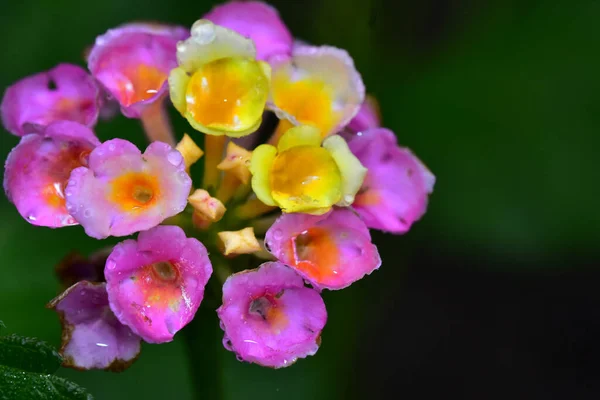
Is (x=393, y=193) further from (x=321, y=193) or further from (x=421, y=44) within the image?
(x=421, y=44)

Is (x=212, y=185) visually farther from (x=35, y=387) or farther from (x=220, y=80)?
(x=35, y=387)

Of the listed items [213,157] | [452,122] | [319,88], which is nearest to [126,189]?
[213,157]

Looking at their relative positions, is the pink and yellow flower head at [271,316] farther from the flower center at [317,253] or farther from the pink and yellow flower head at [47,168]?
the pink and yellow flower head at [47,168]

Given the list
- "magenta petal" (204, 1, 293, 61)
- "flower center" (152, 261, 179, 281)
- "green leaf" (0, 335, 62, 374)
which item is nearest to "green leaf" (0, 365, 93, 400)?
"green leaf" (0, 335, 62, 374)

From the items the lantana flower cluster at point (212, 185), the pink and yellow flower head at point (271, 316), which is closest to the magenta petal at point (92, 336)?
the lantana flower cluster at point (212, 185)

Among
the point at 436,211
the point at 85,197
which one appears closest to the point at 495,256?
the point at 436,211
